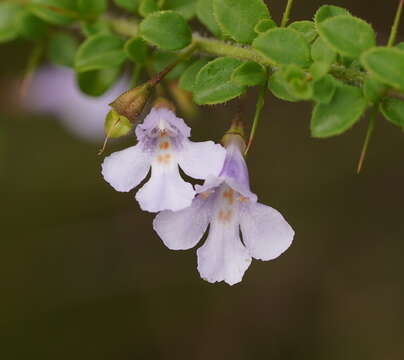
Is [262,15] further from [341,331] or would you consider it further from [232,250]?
[341,331]

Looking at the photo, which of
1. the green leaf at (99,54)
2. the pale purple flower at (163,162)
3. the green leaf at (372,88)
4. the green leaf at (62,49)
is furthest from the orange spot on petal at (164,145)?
the green leaf at (62,49)

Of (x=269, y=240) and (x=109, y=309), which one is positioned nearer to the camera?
(x=269, y=240)

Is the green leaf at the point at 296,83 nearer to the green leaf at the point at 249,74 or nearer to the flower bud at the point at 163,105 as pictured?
the green leaf at the point at 249,74

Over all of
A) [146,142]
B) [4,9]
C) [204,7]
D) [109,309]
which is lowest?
[109,309]

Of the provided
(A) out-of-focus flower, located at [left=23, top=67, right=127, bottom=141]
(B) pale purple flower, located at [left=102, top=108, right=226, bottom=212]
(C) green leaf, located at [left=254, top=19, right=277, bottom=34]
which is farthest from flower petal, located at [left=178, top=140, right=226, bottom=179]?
(A) out-of-focus flower, located at [left=23, top=67, right=127, bottom=141]

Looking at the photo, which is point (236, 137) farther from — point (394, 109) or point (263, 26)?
point (394, 109)

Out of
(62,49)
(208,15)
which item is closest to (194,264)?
(62,49)

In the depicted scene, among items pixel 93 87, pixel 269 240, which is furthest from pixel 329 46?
pixel 93 87

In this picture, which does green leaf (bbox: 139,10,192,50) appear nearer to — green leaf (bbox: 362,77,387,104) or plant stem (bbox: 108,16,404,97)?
plant stem (bbox: 108,16,404,97)
